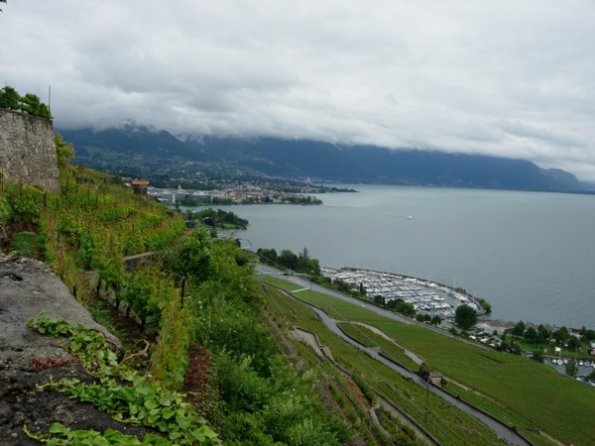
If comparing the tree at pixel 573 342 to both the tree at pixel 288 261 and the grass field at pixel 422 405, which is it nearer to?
the grass field at pixel 422 405

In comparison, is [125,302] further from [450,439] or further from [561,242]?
[561,242]

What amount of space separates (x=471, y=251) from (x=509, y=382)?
249 ft

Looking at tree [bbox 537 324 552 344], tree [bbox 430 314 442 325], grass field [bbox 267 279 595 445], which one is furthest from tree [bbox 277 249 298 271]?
tree [bbox 537 324 552 344]

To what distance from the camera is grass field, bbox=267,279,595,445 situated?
37.2 metres

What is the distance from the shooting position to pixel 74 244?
11.5 meters

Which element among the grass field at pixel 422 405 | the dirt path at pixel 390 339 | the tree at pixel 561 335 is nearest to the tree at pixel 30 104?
the grass field at pixel 422 405

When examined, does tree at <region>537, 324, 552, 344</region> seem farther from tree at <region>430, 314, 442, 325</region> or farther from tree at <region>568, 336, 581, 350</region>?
tree at <region>430, 314, 442, 325</region>

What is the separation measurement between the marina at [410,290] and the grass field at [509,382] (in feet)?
56.8

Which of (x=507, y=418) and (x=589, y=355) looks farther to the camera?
(x=589, y=355)

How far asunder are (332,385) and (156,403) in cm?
942

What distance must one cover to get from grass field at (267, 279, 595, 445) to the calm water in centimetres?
2353

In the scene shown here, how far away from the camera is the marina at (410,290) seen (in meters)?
78.4

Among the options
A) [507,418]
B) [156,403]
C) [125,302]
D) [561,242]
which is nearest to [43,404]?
[156,403]

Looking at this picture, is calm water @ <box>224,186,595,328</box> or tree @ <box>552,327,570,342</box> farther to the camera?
calm water @ <box>224,186,595,328</box>
